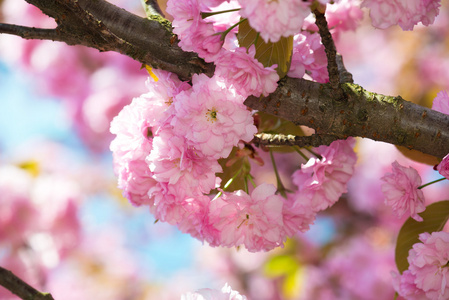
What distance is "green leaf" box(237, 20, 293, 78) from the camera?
647mm

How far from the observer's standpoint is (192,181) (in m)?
0.66

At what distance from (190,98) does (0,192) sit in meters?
1.84

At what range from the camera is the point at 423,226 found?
0.81 metres

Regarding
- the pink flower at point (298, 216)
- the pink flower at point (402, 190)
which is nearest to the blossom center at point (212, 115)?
the pink flower at point (298, 216)

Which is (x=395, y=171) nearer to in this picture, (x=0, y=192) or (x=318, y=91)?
(x=318, y=91)

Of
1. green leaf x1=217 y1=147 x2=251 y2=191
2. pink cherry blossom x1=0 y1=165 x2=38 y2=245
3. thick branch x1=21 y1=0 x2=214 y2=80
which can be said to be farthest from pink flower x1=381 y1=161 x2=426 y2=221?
pink cherry blossom x1=0 y1=165 x2=38 y2=245

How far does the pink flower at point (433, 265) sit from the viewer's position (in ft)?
2.26

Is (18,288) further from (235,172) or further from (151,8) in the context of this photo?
(151,8)

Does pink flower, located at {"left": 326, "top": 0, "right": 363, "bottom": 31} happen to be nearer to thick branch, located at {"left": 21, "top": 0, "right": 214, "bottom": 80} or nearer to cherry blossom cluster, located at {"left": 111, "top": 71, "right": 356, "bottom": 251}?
cherry blossom cluster, located at {"left": 111, "top": 71, "right": 356, "bottom": 251}

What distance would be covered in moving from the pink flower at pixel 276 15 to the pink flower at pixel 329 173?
0.34 meters

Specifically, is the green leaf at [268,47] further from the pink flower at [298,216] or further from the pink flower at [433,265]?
the pink flower at [433,265]

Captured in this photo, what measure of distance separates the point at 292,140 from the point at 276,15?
0.95ft

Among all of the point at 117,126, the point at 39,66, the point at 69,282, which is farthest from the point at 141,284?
the point at 117,126

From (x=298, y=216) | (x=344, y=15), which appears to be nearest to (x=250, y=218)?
(x=298, y=216)
